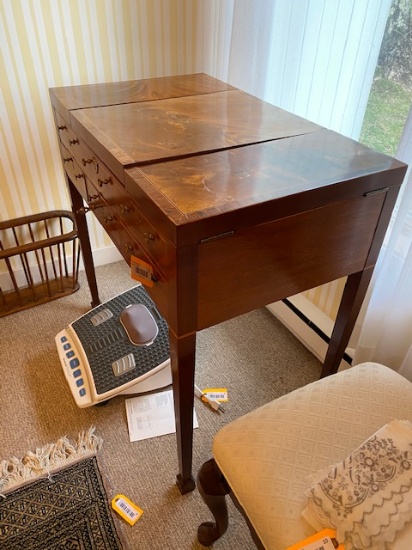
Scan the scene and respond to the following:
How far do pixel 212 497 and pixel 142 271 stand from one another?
0.50 m

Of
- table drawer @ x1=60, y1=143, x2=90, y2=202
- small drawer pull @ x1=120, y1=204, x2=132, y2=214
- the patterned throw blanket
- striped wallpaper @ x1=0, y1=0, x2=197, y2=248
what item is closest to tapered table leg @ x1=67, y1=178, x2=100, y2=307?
table drawer @ x1=60, y1=143, x2=90, y2=202

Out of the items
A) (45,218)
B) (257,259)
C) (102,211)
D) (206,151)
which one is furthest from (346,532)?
(45,218)

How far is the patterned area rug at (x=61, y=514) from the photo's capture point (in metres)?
1.05

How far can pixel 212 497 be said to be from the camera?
89 centimetres

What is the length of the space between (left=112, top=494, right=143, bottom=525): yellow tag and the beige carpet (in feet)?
0.05

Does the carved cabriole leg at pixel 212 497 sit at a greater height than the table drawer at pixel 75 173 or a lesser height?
lesser

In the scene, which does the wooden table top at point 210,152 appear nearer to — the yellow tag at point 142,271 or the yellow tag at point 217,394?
the yellow tag at point 142,271

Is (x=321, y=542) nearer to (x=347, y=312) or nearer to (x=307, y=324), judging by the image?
(x=347, y=312)

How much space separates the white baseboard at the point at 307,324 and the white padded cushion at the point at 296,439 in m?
0.59

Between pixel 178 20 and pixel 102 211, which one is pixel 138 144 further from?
pixel 178 20

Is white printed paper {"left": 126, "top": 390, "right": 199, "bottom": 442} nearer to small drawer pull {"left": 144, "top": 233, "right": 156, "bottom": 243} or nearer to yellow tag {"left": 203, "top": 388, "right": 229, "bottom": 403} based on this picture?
yellow tag {"left": 203, "top": 388, "right": 229, "bottom": 403}

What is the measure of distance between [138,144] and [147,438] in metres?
0.86

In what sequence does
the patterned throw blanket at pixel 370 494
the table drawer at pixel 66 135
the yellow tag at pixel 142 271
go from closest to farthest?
the patterned throw blanket at pixel 370 494, the yellow tag at pixel 142 271, the table drawer at pixel 66 135

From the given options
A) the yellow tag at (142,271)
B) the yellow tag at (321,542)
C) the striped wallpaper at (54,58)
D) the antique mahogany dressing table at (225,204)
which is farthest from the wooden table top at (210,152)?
the yellow tag at (321,542)
